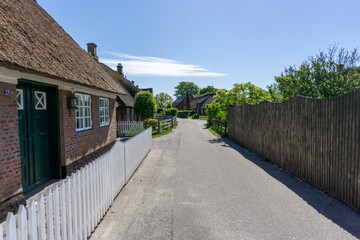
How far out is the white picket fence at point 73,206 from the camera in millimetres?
2193

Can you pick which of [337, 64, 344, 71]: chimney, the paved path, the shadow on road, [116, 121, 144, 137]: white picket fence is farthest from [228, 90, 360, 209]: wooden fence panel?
[116, 121, 144, 137]: white picket fence

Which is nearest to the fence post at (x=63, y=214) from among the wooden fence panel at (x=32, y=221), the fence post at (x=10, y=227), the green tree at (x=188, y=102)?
the wooden fence panel at (x=32, y=221)

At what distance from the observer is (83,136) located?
8.07 metres

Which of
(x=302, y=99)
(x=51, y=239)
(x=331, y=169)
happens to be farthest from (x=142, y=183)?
(x=302, y=99)

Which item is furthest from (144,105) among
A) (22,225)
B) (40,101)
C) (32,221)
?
(22,225)

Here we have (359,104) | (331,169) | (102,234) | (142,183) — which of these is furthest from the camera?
(142,183)

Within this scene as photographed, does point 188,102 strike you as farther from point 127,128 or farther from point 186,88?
point 127,128

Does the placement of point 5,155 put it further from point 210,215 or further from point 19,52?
point 210,215

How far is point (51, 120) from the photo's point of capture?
6.47 m

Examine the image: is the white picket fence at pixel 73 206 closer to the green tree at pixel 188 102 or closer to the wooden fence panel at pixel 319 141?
the wooden fence panel at pixel 319 141

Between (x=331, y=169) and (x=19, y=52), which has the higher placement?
(x=19, y=52)

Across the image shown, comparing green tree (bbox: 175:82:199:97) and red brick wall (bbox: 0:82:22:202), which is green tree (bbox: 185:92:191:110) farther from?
red brick wall (bbox: 0:82:22:202)

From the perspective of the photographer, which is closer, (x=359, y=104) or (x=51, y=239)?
(x=51, y=239)

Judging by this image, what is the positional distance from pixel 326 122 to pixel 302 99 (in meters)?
1.32
